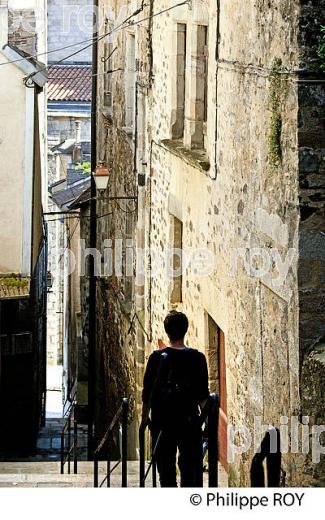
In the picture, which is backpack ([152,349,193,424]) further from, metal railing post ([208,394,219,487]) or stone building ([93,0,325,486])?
metal railing post ([208,394,219,487])

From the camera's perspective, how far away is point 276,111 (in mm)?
5684

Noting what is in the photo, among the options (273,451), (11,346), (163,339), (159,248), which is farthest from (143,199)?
(273,451)

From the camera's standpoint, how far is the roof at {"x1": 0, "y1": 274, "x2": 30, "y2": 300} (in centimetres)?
1187

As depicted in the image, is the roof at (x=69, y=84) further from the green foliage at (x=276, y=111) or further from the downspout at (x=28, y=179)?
the green foliage at (x=276, y=111)

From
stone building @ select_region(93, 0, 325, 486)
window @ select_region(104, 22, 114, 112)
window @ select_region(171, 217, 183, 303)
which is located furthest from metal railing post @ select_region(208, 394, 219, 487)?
window @ select_region(104, 22, 114, 112)

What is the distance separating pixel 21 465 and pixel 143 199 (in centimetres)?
337

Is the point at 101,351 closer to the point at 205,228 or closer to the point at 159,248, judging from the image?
the point at 159,248

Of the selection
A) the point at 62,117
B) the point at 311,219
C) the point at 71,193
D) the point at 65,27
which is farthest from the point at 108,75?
the point at 65,27

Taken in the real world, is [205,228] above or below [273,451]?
above

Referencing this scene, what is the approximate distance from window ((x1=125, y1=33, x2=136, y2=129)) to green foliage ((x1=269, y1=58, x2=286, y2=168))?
6.59 metres

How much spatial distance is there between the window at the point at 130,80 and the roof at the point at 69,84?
524 inches

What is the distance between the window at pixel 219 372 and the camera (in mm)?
7754

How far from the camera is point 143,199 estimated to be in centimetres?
1129

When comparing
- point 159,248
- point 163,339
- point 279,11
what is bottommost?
point 163,339
